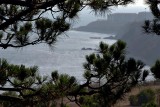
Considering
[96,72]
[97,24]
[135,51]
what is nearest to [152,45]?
[135,51]

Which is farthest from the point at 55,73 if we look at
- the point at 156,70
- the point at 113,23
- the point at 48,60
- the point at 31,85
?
the point at 113,23

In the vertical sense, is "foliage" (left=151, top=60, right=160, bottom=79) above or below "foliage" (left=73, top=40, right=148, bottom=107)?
above

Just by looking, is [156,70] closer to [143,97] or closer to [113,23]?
[143,97]

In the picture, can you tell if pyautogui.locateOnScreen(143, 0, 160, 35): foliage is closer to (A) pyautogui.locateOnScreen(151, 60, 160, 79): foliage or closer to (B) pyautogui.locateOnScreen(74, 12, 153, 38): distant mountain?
(A) pyautogui.locateOnScreen(151, 60, 160, 79): foliage

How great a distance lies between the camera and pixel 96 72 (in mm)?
2979

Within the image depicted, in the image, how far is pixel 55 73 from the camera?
9.69ft

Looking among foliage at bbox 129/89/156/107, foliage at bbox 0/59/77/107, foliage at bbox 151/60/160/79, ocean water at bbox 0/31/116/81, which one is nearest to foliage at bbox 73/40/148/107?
foliage at bbox 0/59/77/107

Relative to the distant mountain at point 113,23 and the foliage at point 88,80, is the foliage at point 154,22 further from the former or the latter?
the distant mountain at point 113,23

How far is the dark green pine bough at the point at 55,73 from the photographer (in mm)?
2748

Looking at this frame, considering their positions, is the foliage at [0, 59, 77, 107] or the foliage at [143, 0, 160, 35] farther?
the foliage at [0, 59, 77, 107]

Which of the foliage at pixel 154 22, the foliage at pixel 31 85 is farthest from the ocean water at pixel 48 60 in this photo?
the foliage at pixel 154 22

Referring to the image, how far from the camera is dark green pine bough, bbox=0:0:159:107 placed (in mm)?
2748

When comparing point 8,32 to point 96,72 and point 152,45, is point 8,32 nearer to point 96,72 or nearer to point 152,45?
point 96,72

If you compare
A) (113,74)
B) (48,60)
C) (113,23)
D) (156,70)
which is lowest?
(113,23)
